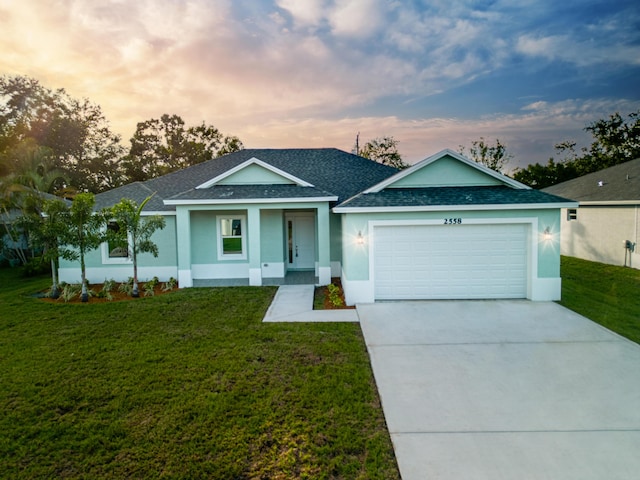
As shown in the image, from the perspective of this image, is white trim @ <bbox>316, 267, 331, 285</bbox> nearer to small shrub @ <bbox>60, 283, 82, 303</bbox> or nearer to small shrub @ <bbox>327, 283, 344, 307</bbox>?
small shrub @ <bbox>327, 283, 344, 307</bbox>

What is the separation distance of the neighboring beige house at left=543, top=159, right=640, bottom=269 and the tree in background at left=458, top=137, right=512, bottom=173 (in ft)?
86.1

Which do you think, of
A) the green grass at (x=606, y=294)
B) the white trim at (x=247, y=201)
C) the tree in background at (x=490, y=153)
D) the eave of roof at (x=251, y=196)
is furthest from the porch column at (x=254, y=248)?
the tree in background at (x=490, y=153)

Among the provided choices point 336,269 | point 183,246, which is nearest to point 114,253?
point 183,246

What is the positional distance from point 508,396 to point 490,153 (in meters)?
48.2

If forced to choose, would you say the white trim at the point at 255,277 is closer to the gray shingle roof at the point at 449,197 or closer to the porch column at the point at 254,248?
the porch column at the point at 254,248

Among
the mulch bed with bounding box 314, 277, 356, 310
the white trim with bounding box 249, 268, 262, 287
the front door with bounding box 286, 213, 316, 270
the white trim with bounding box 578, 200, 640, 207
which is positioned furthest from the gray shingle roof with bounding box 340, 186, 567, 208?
the white trim with bounding box 578, 200, 640, 207

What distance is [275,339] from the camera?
26.3 ft

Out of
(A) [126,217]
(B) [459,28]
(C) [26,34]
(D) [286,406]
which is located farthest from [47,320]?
(B) [459,28]

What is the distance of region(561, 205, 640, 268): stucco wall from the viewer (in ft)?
52.1

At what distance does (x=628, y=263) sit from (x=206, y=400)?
18.9 metres

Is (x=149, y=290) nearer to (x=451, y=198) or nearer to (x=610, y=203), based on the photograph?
(x=451, y=198)

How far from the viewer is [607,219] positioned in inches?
685

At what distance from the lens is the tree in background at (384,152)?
41.8 m

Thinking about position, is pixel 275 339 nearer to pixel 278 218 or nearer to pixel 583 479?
pixel 583 479
